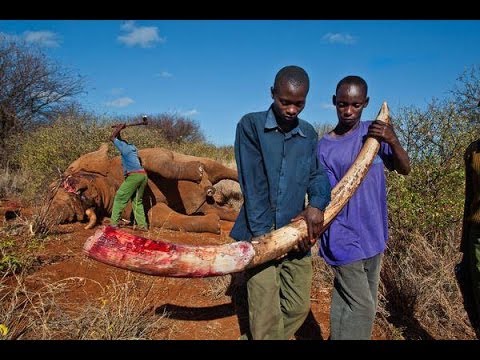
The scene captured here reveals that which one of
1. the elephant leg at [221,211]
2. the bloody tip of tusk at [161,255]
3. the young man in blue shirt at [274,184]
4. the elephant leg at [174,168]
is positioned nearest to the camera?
the bloody tip of tusk at [161,255]

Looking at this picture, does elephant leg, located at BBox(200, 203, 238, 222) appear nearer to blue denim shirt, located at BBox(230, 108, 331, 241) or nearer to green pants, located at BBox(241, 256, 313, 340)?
green pants, located at BBox(241, 256, 313, 340)

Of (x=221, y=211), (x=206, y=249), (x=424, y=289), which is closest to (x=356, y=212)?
(x=206, y=249)

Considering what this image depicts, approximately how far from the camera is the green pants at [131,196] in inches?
298

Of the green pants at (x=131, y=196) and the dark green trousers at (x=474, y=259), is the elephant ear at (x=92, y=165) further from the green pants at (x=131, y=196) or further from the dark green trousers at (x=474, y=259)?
the dark green trousers at (x=474, y=259)

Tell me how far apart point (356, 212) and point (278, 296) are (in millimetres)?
705

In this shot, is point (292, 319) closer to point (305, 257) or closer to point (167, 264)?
point (305, 257)

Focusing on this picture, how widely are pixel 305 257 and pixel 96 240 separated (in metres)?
1.29

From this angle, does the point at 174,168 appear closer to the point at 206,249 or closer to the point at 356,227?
the point at 356,227

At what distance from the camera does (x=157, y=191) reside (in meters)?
9.10

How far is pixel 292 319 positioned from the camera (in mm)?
2828

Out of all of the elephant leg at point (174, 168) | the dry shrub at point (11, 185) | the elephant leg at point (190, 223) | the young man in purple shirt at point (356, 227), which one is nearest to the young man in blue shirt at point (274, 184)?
the young man in purple shirt at point (356, 227)

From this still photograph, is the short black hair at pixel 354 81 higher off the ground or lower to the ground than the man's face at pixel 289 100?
higher

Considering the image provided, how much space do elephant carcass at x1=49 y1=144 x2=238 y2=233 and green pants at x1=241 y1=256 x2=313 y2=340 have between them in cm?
507
